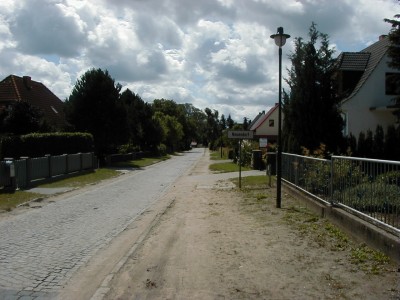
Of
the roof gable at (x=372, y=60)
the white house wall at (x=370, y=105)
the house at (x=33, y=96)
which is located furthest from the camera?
the house at (x=33, y=96)

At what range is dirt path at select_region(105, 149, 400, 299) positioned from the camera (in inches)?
225

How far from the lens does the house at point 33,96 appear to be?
43.9 meters

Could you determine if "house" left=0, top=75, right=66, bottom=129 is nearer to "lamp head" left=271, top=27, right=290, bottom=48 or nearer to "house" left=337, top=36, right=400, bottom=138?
"house" left=337, top=36, right=400, bottom=138

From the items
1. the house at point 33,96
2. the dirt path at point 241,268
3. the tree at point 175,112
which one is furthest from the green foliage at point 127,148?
the tree at point 175,112

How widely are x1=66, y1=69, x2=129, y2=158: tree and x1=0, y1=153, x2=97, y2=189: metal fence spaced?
42.6 feet

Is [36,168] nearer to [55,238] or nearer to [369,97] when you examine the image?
[55,238]

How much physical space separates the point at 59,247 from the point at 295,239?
430 centimetres

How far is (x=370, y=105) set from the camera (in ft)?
78.6

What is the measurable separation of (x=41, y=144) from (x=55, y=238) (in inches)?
915

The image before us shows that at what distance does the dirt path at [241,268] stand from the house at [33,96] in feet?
114

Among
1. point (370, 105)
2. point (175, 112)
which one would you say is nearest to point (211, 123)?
point (175, 112)

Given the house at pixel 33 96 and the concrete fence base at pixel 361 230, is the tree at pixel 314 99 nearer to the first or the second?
the concrete fence base at pixel 361 230

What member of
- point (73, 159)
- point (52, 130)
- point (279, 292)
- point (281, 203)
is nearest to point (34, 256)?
point (279, 292)

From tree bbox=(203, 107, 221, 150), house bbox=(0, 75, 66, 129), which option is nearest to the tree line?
house bbox=(0, 75, 66, 129)
